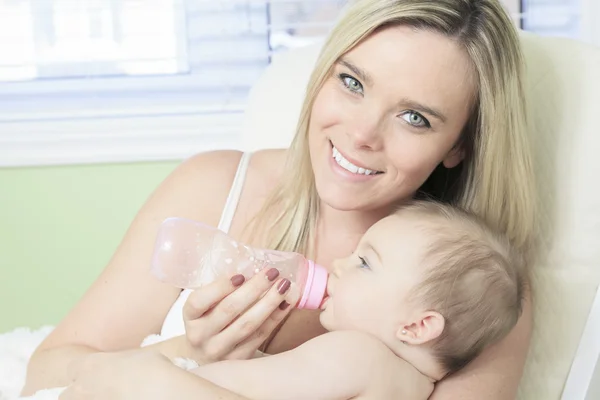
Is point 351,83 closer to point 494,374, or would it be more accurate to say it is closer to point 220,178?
point 220,178

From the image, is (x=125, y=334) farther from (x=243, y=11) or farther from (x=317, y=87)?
(x=243, y=11)

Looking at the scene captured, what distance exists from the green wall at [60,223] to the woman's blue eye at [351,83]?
1.23 metres

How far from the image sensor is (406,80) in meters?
1.45

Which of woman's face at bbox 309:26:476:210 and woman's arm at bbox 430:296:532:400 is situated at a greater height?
woman's face at bbox 309:26:476:210

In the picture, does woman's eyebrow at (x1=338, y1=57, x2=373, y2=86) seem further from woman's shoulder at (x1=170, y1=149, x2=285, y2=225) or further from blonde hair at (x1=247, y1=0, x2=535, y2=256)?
woman's shoulder at (x1=170, y1=149, x2=285, y2=225)

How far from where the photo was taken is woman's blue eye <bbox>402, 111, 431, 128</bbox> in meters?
1.49

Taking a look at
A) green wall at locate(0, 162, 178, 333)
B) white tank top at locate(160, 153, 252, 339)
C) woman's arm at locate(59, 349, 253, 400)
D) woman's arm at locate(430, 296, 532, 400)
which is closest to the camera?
woman's arm at locate(59, 349, 253, 400)

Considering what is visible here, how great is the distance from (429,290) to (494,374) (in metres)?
0.25

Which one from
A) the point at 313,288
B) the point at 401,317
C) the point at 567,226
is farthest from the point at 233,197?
the point at 567,226

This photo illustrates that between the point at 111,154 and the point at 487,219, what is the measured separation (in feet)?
4.36

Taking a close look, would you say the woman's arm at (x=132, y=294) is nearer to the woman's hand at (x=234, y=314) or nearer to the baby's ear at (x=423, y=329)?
the woman's hand at (x=234, y=314)

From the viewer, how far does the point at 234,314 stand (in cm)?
132

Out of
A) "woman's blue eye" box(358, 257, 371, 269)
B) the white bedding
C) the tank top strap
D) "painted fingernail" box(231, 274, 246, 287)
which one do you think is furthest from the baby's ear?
the white bedding

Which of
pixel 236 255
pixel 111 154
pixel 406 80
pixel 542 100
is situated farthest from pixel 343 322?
pixel 111 154
